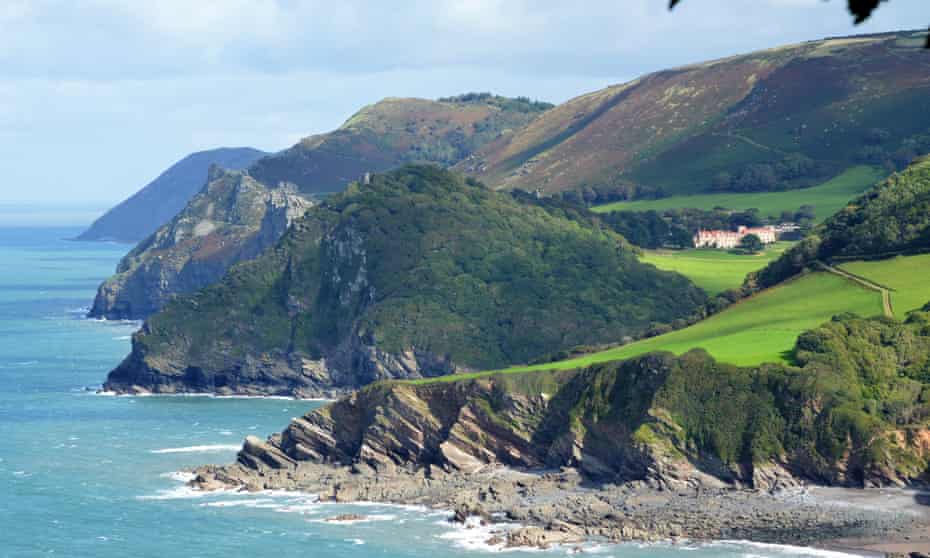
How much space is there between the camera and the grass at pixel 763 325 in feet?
373

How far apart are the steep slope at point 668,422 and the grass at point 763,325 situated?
12.0 ft

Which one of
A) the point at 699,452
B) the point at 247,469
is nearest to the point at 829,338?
the point at 699,452

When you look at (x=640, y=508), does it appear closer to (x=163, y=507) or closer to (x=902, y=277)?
(x=163, y=507)

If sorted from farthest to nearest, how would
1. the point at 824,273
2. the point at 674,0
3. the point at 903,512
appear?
1. the point at 824,273
2. the point at 903,512
3. the point at 674,0

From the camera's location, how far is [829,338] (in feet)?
355

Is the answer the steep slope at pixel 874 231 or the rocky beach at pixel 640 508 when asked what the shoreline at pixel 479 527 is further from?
the steep slope at pixel 874 231

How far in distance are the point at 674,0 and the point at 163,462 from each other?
10191 cm

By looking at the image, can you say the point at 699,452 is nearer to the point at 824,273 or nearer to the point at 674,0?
the point at 824,273

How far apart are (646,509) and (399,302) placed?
75.0m

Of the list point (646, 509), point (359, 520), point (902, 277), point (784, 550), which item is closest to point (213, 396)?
point (359, 520)

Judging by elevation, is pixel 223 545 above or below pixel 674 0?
below

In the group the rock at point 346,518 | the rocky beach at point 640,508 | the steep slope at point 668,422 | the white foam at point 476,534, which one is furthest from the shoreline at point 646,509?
the rock at point 346,518

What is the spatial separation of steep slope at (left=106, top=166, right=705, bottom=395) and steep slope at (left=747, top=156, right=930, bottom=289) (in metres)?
26.6

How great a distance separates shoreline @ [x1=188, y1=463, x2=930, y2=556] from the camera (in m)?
91.5
